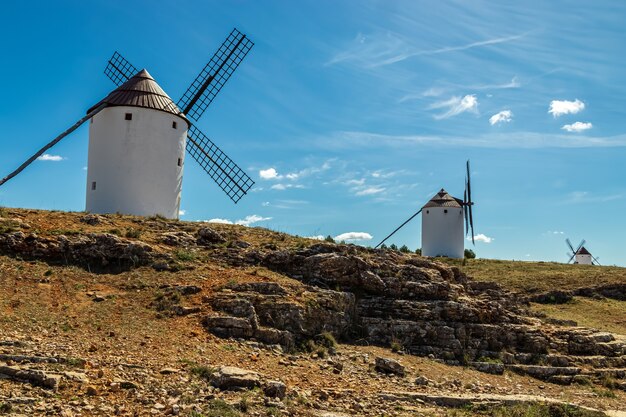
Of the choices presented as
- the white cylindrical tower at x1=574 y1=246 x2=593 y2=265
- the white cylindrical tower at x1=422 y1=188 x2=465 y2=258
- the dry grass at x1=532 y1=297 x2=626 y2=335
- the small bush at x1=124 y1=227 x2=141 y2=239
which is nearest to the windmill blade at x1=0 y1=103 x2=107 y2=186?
the small bush at x1=124 y1=227 x2=141 y2=239

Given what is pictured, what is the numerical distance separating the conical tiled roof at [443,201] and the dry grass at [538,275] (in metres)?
8.42

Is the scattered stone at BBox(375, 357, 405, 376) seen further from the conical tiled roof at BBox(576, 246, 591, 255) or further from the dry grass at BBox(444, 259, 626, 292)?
the conical tiled roof at BBox(576, 246, 591, 255)

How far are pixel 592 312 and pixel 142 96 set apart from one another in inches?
1144

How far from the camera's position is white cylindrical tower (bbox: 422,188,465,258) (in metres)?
56.9

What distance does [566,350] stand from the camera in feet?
70.2

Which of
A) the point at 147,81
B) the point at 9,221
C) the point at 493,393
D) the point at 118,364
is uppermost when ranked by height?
the point at 147,81

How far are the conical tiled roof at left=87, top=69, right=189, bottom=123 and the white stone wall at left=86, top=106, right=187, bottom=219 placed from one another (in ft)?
0.92

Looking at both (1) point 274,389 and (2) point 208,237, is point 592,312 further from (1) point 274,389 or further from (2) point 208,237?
(1) point 274,389

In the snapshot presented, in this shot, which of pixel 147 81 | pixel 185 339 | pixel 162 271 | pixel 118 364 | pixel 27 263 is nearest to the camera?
pixel 118 364

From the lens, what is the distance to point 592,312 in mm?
33469

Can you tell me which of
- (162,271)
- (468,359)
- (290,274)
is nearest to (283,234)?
(290,274)

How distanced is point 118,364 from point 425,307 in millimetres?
12051

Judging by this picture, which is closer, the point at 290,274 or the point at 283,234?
the point at 290,274

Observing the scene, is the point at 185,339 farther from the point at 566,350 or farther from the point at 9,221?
the point at 566,350
